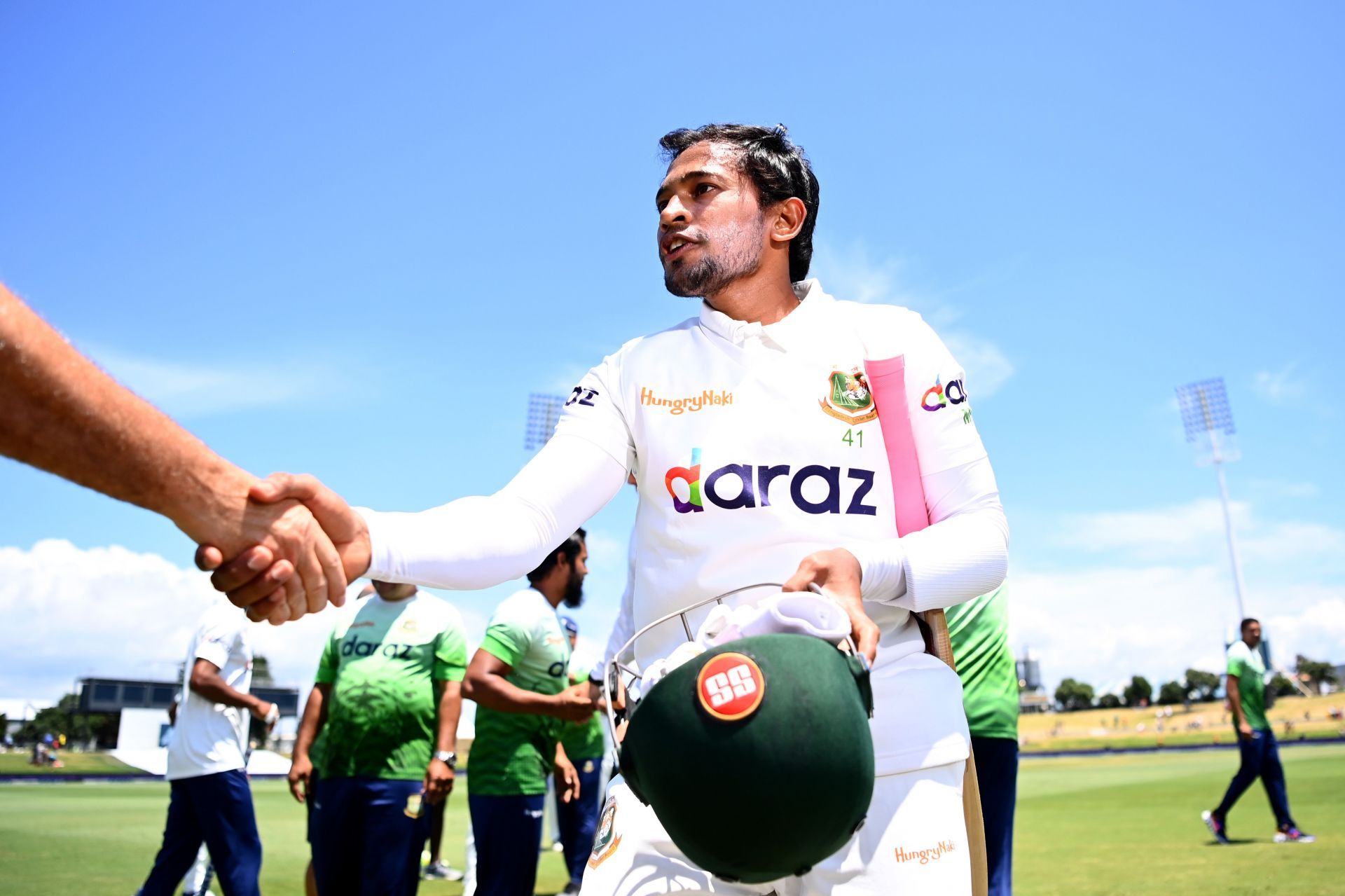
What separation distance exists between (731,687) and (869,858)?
0.66 meters

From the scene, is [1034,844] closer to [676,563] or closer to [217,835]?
[217,835]

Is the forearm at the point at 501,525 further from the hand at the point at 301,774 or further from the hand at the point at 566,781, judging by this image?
the hand at the point at 301,774

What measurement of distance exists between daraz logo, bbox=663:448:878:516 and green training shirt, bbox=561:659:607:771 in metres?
6.22

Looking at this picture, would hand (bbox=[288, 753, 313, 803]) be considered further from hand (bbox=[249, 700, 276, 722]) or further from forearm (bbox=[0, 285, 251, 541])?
forearm (bbox=[0, 285, 251, 541])

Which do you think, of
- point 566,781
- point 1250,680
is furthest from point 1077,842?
point 566,781

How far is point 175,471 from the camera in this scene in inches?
75.7

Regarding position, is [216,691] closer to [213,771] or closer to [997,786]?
[213,771]

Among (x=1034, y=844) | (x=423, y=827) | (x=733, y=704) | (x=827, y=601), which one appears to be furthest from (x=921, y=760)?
(x=1034, y=844)

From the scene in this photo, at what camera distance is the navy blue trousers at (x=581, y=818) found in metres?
8.50

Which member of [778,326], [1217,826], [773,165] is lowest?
[1217,826]

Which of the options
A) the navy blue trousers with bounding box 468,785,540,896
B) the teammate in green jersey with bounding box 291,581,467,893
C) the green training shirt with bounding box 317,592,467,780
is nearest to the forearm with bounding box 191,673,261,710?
the green training shirt with bounding box 317,592,467,780

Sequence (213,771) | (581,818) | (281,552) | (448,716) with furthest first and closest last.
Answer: (581,818), (213,771), (448,716), (281,552)

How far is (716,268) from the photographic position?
3.09 metres

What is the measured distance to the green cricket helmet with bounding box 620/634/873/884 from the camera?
1.88 m
